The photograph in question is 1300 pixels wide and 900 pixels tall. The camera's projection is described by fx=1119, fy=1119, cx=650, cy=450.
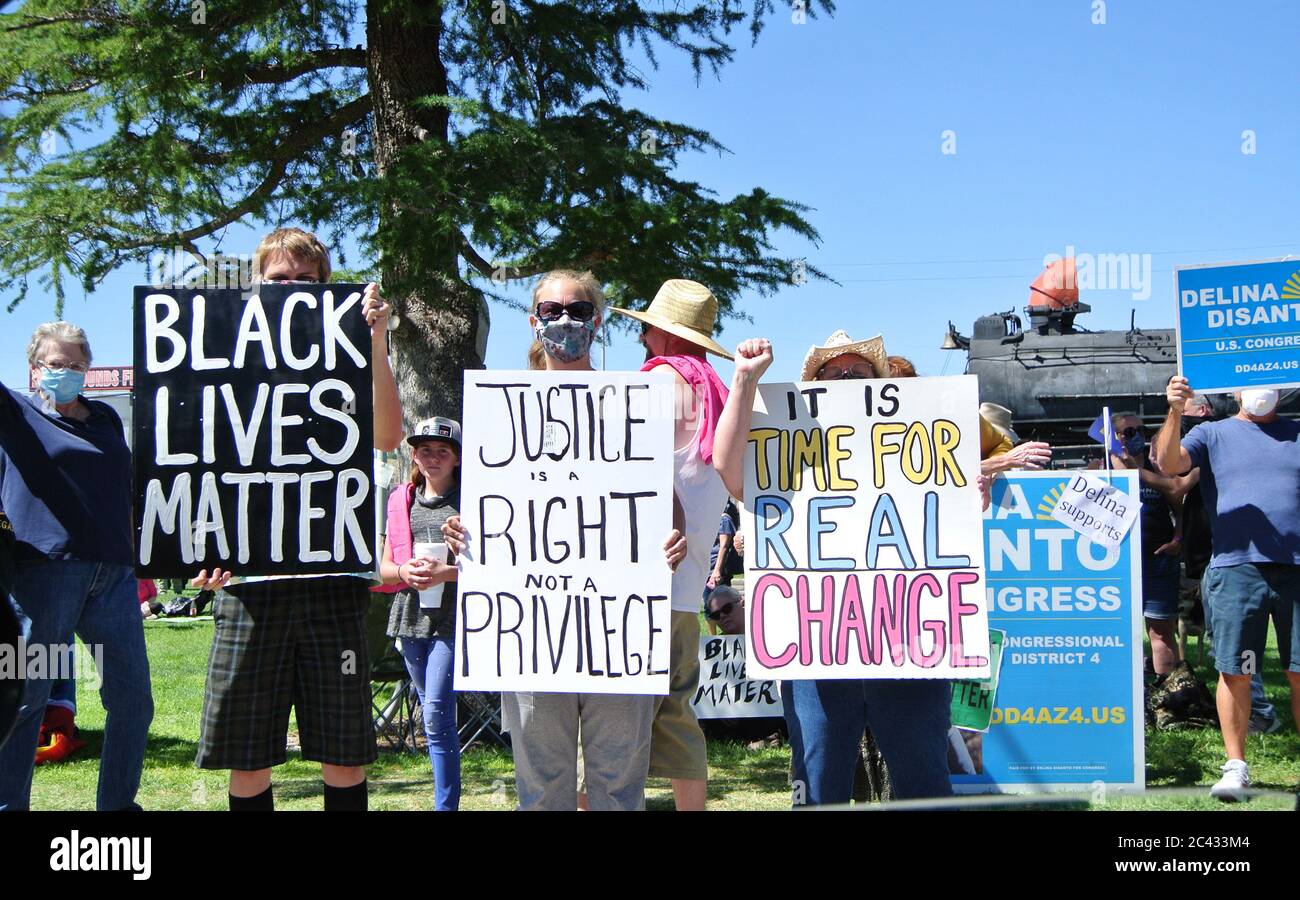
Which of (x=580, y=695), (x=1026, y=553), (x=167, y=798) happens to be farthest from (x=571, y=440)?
(x=167, y=798)

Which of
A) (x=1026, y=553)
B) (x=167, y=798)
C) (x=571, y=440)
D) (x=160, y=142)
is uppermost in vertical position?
(x=160, y=142)

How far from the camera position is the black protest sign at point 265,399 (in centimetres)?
350

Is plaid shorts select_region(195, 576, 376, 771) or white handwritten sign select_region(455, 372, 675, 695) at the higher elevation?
white handwritten sign select_region(455, 372, 675, 695)

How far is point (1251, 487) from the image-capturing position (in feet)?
18.0

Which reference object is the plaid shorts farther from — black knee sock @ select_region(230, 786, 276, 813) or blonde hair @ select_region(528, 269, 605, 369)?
blonde hair @ select_region(528, 269, 605, 369)

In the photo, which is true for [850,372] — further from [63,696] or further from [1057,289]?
[1057,289]

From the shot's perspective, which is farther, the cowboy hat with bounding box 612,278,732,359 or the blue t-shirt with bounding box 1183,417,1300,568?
the blue t-shirt with bounding box 1183,417,1300,568

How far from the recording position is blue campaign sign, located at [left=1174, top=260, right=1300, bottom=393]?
550 centimetres

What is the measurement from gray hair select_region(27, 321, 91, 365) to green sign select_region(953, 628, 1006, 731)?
13.8 ft

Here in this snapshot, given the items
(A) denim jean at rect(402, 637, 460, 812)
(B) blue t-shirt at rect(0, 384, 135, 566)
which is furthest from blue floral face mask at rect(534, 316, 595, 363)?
(B) blue t-shirt at rect(0, 384, 135, 566)

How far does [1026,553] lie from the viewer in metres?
5.48
